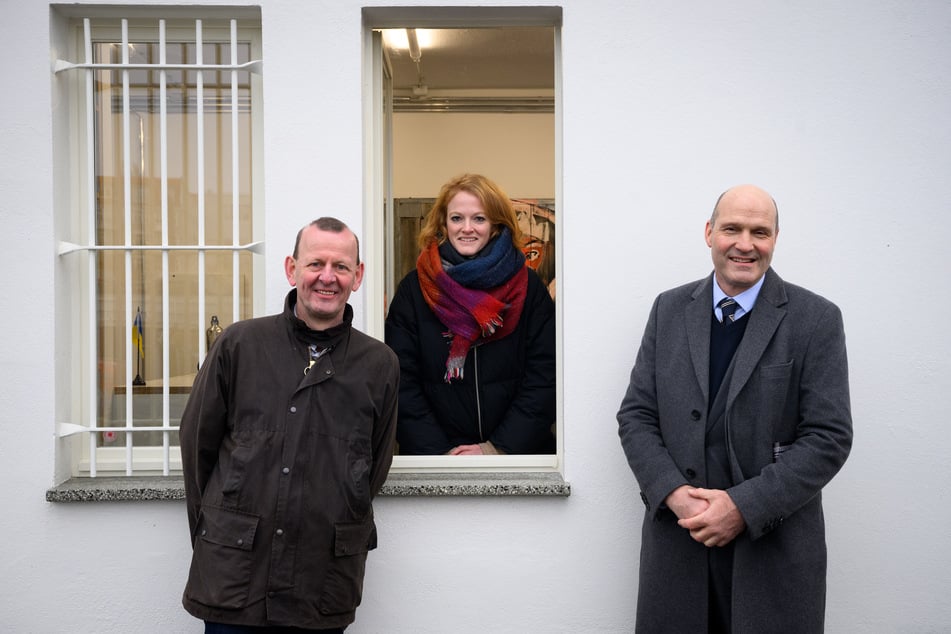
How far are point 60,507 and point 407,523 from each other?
128cm

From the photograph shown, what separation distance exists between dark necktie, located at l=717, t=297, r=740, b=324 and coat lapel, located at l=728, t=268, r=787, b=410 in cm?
6

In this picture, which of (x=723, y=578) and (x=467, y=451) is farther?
(x=467, y=451)

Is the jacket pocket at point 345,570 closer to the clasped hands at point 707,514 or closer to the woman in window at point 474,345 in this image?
the woman in window at point 474,345

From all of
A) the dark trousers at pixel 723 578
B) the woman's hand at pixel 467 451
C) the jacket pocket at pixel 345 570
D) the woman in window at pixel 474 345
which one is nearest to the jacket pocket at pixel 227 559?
the jacket pocket at pixel 345 570

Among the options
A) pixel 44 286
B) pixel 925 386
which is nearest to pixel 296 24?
pixel 44 286

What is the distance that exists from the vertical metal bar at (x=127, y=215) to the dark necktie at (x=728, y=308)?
7.09 ft

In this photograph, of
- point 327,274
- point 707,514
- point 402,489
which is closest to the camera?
point 707,514

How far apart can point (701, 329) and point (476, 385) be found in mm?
1022

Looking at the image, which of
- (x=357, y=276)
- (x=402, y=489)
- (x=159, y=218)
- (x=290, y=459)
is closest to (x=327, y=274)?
(x=357, y=276)

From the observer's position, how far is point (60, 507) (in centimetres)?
274

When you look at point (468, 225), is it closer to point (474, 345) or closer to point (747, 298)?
point (474, 345)

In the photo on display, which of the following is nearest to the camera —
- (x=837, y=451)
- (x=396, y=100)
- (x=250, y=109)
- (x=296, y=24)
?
(x=837, y=451)

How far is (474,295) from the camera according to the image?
114 inches

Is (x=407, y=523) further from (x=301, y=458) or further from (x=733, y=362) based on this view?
(x=733, y=362)
